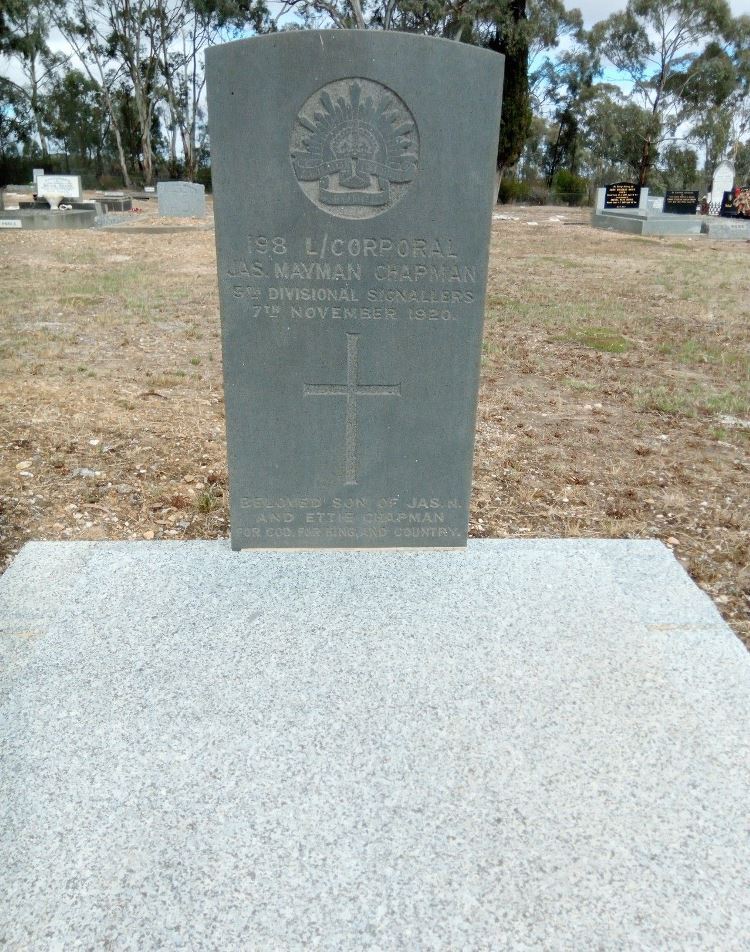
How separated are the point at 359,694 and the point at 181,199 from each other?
71.3ft

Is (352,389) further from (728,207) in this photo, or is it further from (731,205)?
(728,207)

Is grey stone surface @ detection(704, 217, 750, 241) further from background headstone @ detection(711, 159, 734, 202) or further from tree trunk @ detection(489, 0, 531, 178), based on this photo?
tree trunk @ detection(489, 0, 531, 178)

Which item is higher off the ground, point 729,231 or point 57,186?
point 57,186

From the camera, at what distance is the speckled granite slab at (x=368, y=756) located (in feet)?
5.31

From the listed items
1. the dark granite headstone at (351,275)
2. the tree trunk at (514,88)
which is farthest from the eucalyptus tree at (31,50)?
→ the dark granite headstone at (351,275)

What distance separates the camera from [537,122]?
5069cm

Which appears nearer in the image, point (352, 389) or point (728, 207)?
point (352, 389)

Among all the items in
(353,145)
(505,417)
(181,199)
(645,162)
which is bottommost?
(505,417)

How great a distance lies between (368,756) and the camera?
2.02 metres

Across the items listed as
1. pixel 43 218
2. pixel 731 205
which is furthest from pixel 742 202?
pixel 43 218

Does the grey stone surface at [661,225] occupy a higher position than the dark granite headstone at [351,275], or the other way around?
the dark granite headstone at [351,275]

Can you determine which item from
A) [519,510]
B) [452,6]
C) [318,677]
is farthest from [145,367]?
[452,6]

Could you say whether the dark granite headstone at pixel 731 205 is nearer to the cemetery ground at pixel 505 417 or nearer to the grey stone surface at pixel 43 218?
the cemetery ground at pixel 505 417

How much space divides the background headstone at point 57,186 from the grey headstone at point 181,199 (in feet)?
7.21
